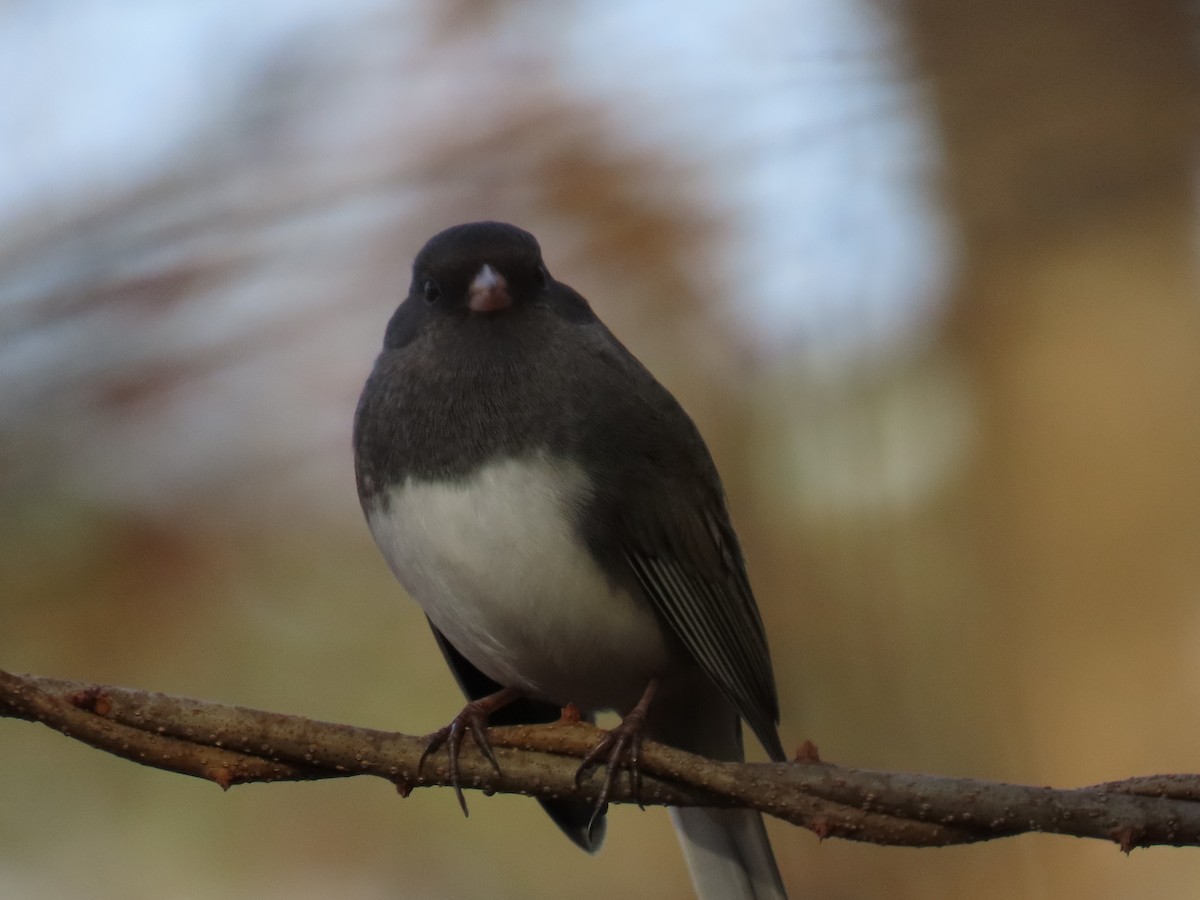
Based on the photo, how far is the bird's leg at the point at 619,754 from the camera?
1.42 metres

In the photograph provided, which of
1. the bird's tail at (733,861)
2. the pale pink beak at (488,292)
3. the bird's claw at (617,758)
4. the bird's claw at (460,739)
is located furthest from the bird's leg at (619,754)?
the pale pink beak at (488,292)

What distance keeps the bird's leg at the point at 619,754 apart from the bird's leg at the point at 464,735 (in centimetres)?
11

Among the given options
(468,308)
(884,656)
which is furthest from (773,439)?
(468,308)

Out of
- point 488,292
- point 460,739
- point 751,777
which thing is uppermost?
point 488,292

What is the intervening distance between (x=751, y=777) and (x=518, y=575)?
1.91 ft

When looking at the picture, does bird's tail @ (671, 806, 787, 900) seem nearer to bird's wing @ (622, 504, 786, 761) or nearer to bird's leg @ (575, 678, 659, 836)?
bird's wing @ (622, 504, 786, 761)

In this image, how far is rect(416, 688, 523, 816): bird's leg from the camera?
1.37m

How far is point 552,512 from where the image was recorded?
1.75 m

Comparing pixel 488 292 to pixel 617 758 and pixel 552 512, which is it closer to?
pixel 552 512

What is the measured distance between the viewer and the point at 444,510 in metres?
1.76

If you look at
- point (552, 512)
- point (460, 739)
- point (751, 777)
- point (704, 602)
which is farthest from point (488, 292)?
point (751, 777)

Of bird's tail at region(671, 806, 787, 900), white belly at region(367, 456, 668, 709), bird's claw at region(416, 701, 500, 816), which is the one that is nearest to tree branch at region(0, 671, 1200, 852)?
bird's claw at region(416, 701, 500, 816)

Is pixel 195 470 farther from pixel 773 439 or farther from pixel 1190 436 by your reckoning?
pixel 1190 436

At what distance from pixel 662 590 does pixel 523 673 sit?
26cm
